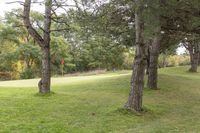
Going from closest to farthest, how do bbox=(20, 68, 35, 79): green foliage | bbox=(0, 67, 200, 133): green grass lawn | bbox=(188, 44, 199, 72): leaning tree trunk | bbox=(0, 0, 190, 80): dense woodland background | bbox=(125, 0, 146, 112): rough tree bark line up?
bbox=(0, 67, 200, 133): green grass lawn
bbox=(125, 0, 146, 112): rough tree bark
bbox=(0, 0, 190, 80): dense woodland background
bbox=(188, 44, 199, 72): leaning tree trunk
bbox=(20, 68, 35, 79): green foliage

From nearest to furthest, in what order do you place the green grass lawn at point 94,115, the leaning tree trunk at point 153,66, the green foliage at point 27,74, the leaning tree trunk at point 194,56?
1. the green grass lawn at point 94,115
2. the leaning tree trunk at point 153,66
3. the leaning tree trunk at point 194,56
4. the green foliage at point 27,74

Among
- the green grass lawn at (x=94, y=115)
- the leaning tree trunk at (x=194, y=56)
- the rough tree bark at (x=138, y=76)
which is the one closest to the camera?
the green grass lawn at (x=94, y=115)

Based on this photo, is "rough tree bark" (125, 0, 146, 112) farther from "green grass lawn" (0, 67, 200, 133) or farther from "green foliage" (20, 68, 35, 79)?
"green foliage" (20, 68, 35, 79)

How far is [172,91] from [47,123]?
11860 mm

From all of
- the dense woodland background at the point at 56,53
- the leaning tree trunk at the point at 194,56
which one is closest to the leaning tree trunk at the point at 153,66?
the dense woodland background at the point at 56,53

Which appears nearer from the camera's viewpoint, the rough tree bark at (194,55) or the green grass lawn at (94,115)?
the green grass lawn at (94,115)

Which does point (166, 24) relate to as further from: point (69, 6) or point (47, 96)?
point (47, 96)

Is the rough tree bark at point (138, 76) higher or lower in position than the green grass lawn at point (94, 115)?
higher

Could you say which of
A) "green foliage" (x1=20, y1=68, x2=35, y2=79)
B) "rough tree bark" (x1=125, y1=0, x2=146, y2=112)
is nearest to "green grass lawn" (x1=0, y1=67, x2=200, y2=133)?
"rough tree bark" (x1=125, y1=0, x2=146, y2=112)

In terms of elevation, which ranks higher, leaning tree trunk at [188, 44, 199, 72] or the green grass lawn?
leaning tree trunk at [188, 44, 199, 72]

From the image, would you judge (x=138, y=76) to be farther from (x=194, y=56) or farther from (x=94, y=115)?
(x=194, y=56)

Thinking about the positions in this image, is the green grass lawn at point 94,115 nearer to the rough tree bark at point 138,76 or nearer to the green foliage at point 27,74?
the rough tree bark at point 138,76

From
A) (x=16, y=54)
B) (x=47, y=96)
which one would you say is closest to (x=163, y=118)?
(x=47, y=96)

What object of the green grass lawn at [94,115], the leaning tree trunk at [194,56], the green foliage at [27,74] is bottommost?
the green grass lawn at [94,115]
